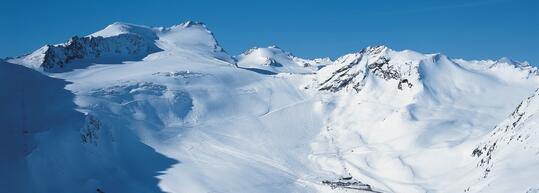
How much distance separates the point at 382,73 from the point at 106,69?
196 feet

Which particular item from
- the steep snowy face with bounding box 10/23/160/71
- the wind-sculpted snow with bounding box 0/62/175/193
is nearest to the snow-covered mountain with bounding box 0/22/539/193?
the wind-sculpted snow with bounding box 0/62/175/193

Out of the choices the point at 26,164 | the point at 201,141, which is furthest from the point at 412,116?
the point at 26,164

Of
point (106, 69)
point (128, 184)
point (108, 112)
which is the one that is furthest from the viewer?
point (106, 69)

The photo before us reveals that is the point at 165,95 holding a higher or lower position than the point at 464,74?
lower

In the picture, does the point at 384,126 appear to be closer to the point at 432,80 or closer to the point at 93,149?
the point at 432,80

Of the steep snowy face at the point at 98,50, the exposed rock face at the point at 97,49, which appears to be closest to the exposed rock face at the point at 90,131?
the steep snowy face at the point at 98,50

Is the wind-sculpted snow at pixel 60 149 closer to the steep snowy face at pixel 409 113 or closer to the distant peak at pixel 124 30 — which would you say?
the steep snowy face at pixel 409 113

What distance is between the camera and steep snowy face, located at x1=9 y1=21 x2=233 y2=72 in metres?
146

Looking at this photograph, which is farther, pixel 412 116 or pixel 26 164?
pixel 412 116

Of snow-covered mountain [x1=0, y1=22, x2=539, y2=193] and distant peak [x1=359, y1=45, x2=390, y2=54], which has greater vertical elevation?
distant peak [x1=359, y1=45, x2=390, y2=54]

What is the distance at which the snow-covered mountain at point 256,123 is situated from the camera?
94.8 metres

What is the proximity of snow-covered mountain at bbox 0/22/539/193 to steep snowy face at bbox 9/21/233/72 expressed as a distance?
15.3 inches

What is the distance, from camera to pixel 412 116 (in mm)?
134500

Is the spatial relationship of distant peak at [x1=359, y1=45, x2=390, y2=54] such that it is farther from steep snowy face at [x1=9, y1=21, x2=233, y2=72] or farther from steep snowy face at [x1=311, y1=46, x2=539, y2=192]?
steep snowy face at [x1=9, y1=21, x2=233, y2=72]
